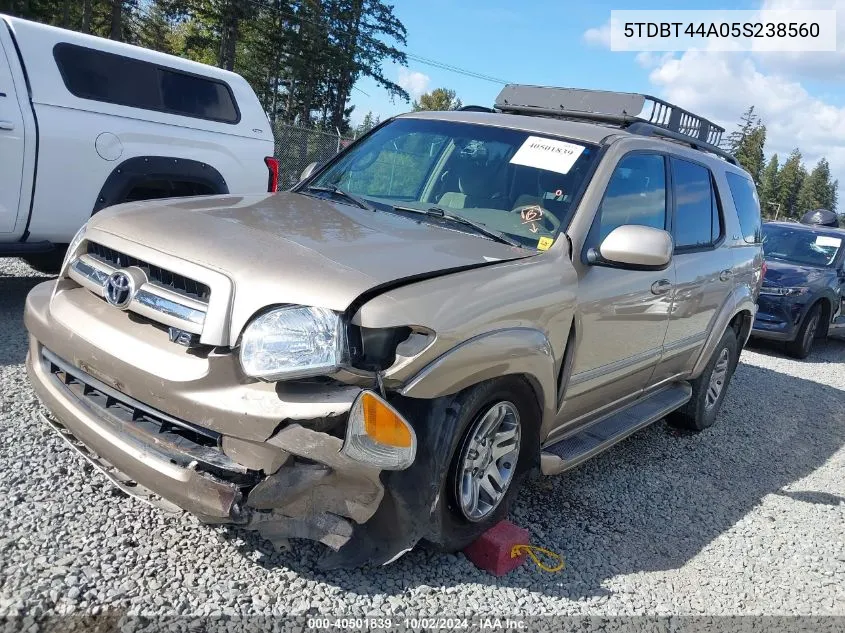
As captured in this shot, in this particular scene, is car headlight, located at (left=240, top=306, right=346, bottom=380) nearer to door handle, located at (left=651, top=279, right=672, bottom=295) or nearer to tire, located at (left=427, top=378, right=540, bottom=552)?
tire, located at (left=427, top=378, right=540, bottom=552)

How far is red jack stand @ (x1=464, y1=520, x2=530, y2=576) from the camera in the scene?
2955mm

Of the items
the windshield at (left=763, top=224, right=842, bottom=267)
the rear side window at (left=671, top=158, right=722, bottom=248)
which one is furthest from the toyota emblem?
the windshield at (left=763, top=224, right=842, bottom=267)

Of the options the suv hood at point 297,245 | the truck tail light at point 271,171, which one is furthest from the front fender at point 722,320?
the truck tail light at point 271,171

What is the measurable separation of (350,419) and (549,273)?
1.27 m

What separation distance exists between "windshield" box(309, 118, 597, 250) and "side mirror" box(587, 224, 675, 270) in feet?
0.86

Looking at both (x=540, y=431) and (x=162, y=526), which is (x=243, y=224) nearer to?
(x=162, y=526)

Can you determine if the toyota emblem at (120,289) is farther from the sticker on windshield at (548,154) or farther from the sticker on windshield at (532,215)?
the sticker on windshield at (548,154)

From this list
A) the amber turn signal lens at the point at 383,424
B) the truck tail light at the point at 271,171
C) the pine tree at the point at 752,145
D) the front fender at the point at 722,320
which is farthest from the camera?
the pine tree at the point at 752,145

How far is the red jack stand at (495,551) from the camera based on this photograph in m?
2.96

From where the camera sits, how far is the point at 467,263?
281 cm

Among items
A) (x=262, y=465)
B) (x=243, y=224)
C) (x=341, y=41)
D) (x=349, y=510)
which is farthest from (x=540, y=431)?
(x=341, y=41)

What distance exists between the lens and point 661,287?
3.96 meters

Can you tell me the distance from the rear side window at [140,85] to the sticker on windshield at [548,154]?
12.7ft

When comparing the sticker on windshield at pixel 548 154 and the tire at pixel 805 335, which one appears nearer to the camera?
the sticker on windshield at pixel 548 154
